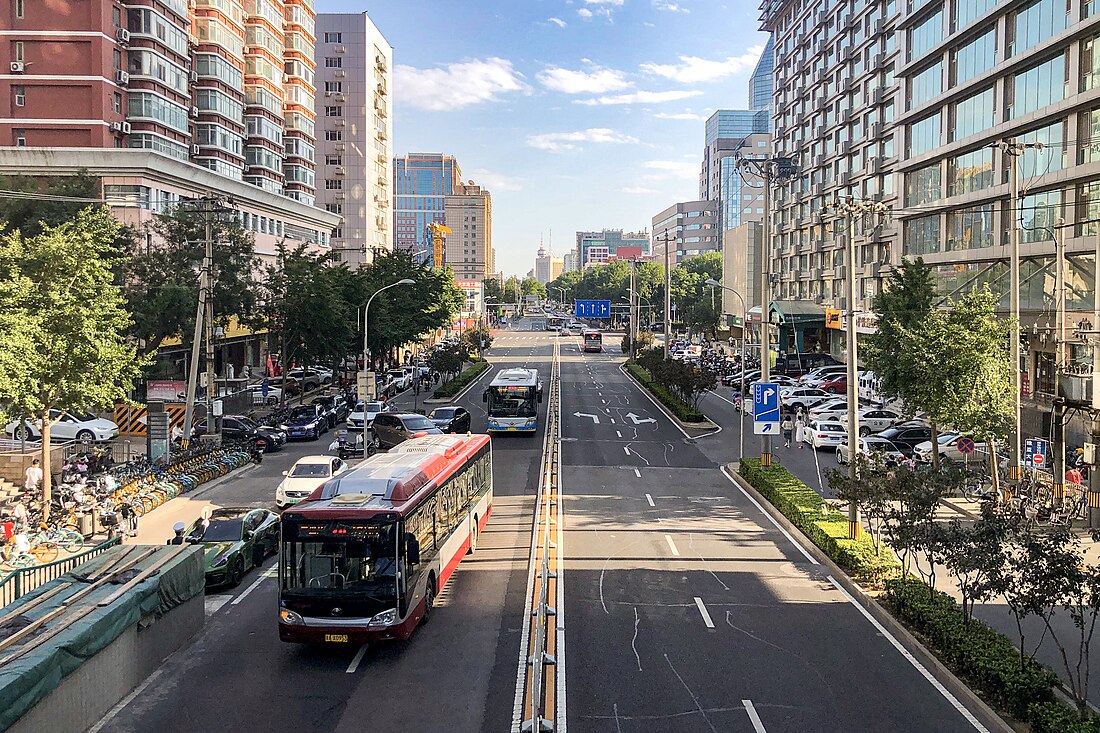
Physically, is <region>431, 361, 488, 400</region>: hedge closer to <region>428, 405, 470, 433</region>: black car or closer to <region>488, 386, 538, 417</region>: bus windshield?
<region>428, 405, 470, 433</region>: black car

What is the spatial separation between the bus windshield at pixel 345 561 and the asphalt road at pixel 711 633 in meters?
3.23

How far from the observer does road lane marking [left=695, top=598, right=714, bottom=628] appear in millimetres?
16641

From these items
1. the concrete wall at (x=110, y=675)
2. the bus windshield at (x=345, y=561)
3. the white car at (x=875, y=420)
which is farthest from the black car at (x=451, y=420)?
the bus windshield at (x=345, y=561)

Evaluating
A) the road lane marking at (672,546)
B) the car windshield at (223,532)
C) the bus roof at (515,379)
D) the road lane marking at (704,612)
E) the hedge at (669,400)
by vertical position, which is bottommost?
the road lane marking at (704,612)

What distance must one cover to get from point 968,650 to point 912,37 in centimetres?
4527

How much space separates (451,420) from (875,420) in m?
20.3

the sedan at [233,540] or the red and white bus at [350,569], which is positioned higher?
the red and white bus at [350,569]

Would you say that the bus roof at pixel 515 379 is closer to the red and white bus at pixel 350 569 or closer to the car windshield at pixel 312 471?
the car windshield at pixel 312 471

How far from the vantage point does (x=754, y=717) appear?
1248 centimetres

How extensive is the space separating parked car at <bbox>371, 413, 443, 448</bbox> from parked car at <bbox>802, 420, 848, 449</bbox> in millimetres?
16228

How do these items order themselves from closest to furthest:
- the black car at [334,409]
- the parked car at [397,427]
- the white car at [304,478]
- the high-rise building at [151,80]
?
the white car at [304,478] < the parked car at [397,427] < the black car at [334,409] < the high-rise building at [151,80]

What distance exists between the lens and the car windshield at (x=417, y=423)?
39844 mm

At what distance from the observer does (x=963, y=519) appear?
26.0 meters

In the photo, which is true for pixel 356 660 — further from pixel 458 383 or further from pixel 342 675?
pixel 458 383
